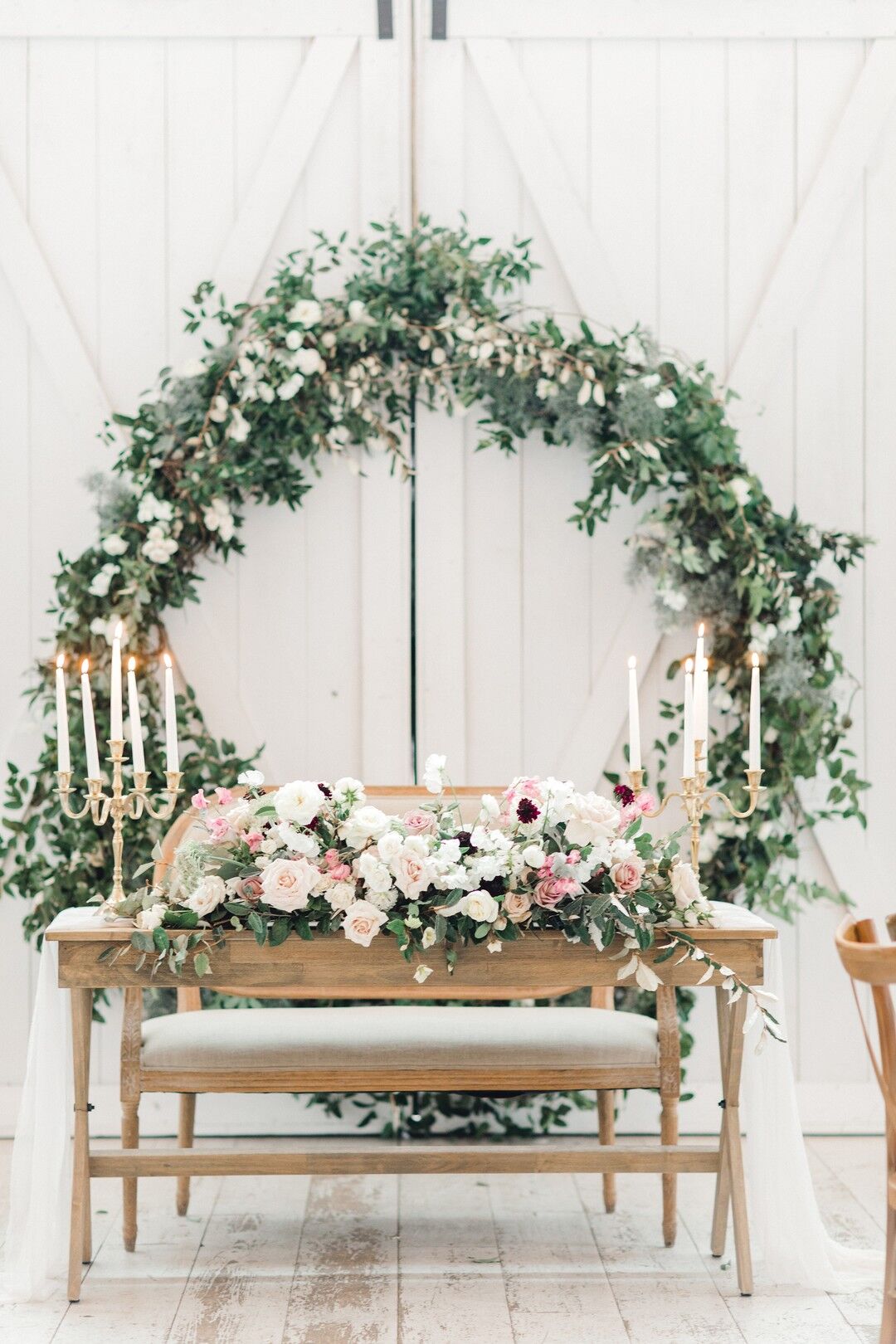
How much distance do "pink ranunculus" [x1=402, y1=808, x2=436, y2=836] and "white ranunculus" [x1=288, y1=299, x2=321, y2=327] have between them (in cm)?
148

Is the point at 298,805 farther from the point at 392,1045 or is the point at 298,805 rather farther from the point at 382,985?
the point at 392,1045

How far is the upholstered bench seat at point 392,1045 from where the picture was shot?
261 cm

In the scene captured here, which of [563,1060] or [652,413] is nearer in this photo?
[563,1060]

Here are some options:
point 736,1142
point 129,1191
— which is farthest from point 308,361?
point 736,1142

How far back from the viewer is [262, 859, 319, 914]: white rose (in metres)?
2.42

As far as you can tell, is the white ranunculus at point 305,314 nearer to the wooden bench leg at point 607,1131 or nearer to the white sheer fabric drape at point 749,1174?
the white sheer fabric drape at point 749,1174

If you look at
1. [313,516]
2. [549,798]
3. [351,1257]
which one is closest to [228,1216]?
[351,1257]

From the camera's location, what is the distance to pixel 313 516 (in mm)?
3615

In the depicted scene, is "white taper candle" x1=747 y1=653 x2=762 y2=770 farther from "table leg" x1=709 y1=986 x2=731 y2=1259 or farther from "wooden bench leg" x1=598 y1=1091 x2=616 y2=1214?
"wooden bench leg" x1=598 y1=1091 x2=616 y2=1214

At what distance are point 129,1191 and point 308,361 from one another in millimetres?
2000

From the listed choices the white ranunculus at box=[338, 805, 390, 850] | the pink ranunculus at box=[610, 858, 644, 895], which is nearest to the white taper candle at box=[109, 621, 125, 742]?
the white ranunculus at box=[338, 805, 390, 850]

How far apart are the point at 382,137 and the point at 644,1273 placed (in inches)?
111

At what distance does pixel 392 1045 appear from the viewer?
2.63 m

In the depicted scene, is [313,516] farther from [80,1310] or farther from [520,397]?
[80,1310]
